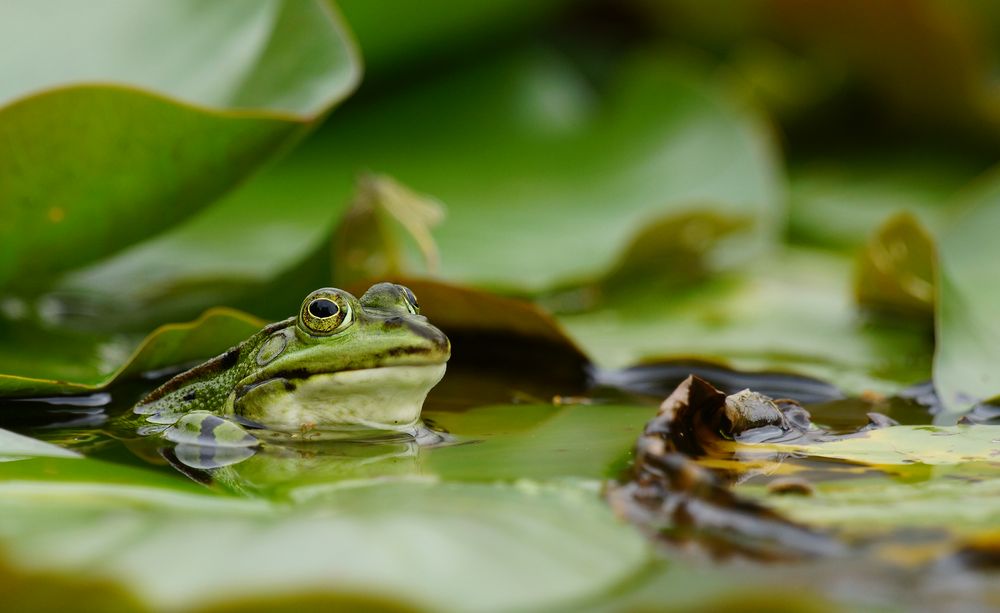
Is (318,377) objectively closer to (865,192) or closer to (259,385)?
(259,385)

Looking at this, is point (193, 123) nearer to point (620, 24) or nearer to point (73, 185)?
point (73, 185)

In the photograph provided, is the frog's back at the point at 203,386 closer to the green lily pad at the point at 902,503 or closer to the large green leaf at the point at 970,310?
the green lily pad at the point at 902,503

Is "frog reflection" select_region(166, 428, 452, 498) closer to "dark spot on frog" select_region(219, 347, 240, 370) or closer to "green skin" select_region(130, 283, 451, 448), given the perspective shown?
"green skin" select_region(130, 283, 451, 448)

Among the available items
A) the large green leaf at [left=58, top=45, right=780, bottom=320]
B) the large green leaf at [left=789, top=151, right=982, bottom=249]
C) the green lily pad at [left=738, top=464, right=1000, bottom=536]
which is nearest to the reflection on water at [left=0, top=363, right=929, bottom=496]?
the green lily pad at [left=738, top=464, right=1000, bottom=536]

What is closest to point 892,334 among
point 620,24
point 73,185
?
point 73,185

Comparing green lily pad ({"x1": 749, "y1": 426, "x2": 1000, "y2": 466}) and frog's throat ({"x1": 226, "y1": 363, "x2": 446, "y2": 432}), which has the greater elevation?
frog's throat ({"x1": 226, "y1": 363, "x2": 446, "y2": 432})

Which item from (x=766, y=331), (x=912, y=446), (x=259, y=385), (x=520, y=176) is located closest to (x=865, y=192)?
(x=520, y=176)
